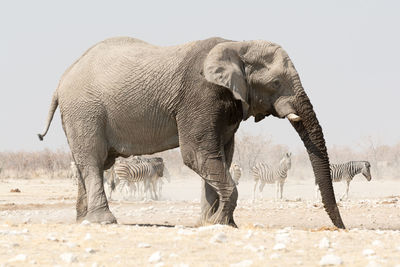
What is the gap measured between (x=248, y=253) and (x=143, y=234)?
1706 mm

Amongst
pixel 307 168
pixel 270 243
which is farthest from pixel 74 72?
pixel 307 168

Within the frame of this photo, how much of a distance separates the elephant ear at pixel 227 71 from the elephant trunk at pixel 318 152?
81cm

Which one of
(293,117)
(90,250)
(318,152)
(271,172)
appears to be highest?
(293,117)

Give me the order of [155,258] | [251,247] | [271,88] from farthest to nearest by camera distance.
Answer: [271,88] → [251,247] → [155,258]

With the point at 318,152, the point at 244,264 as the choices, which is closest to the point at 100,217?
the point at 318,152

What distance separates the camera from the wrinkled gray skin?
941 cm

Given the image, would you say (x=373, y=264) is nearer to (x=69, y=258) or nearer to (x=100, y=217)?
(x=69, y=258)

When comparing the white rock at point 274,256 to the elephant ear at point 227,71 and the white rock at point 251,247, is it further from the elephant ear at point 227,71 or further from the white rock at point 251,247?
the elephant ear at point 227,71

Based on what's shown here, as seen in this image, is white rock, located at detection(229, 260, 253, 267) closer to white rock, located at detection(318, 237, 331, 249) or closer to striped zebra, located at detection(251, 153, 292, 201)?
white rock, located at detection(318, 237, 331, 249)

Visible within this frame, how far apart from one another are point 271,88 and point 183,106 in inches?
49.5

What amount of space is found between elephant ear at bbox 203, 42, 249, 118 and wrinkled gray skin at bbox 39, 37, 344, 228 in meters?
0.01

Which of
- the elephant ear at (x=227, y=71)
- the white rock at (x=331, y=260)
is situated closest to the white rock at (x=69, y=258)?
the white rock at (x=331, y=260)

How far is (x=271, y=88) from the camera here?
31.9 feet

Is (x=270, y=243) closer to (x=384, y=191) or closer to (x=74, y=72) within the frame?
(x=74, y=72)
